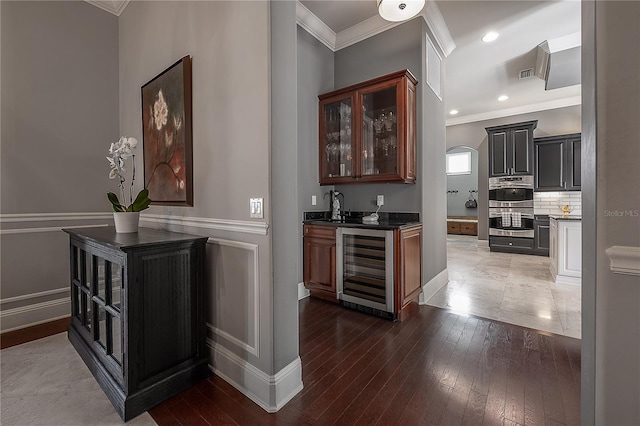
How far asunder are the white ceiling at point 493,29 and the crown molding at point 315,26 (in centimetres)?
5

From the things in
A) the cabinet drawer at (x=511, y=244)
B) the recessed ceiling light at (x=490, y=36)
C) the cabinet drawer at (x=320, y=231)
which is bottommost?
the cabinet drawer at (x=511, y=244)

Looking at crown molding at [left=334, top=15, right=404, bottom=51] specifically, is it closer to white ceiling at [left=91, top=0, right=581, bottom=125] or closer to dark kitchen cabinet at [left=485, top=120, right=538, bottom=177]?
white ceiling at [left=91, top=0, right=581, bottom=125]

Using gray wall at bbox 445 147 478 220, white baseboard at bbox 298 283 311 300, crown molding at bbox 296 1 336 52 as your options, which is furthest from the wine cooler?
gray wall at bbox 445 147 478 220

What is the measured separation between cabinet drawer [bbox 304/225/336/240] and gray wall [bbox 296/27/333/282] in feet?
0.37

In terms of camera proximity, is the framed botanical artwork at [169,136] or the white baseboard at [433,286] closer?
the framed botanical artwork at [169,136]

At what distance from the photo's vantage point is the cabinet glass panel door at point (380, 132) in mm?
3121

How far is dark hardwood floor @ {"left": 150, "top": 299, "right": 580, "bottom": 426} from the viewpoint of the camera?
4.93 feet

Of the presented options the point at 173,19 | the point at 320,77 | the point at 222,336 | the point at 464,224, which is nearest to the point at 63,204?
the point at 173,19

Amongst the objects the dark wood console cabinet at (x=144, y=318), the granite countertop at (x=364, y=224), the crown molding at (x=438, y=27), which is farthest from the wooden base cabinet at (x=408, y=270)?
the crown molding at (x=438, y=27)

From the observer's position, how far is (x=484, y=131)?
7328mm

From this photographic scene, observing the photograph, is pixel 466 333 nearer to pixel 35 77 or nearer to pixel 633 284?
pixel 633 284

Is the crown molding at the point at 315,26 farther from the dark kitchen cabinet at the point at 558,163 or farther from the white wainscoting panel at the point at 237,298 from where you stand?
the dark kitchen cabinet at the point at 558,163

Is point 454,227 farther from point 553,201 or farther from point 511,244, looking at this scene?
point 553,201

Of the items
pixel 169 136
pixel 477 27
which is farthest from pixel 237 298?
pixel 477 27
